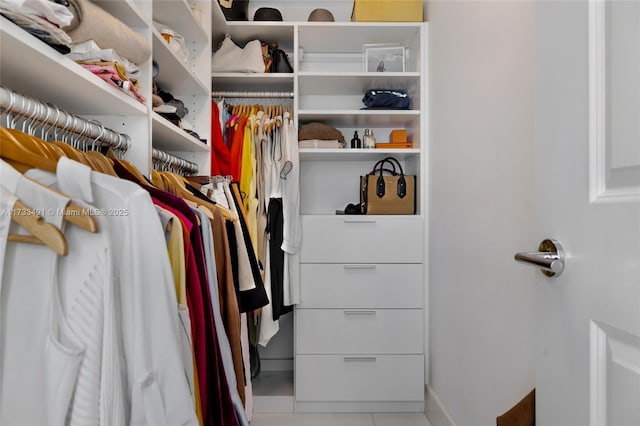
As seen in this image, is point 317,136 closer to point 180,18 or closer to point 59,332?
point 180,18

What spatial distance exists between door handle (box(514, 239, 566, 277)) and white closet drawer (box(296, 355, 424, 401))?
170cm

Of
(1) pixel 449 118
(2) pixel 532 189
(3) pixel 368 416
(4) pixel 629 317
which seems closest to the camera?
(4) pixel 629 317

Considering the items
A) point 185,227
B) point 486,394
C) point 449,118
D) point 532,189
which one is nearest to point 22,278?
point 185,227

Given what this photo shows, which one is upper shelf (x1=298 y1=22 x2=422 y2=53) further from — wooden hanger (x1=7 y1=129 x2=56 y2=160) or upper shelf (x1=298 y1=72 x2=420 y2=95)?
wooden hanger (x1=7 y1=129 x2=56 y2=160)

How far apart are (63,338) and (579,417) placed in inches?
29.0

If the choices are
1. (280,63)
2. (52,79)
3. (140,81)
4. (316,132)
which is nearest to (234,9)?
(280,63)

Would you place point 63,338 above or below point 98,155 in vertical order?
below

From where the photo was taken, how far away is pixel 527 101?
3.92 feet

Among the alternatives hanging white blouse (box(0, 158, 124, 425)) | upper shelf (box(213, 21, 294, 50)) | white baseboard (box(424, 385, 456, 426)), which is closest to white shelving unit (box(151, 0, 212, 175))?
upper shelf (box(213, 21, 294, 50))

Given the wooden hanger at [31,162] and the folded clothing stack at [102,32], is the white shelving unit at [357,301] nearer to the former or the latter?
the folded clothing stack at [102,32]

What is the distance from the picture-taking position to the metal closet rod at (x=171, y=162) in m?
1.40

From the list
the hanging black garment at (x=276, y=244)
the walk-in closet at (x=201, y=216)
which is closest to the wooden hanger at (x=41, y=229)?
the walk-in closet at (x=201, y=216)

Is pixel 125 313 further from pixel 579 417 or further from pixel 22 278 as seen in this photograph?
pixel 579 417

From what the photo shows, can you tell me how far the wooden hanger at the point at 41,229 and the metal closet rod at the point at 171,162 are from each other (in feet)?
2.60
